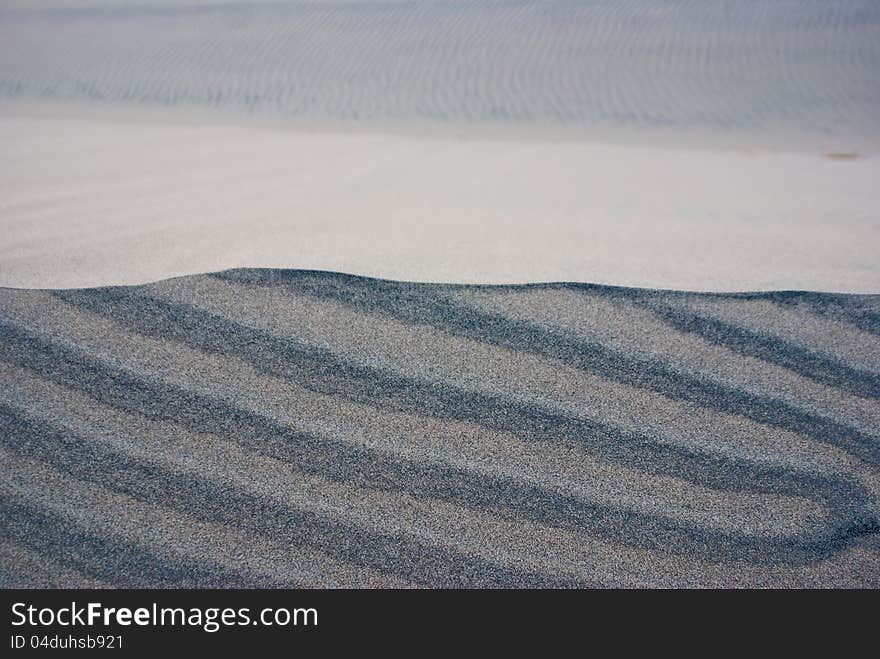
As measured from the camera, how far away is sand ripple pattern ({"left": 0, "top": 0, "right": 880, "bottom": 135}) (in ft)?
11.3

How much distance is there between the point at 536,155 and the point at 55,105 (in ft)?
7.42

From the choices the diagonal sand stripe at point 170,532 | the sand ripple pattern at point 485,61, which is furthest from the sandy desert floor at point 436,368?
the sand ripple pattern at point 485,61

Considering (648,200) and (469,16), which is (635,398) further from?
(469,16)

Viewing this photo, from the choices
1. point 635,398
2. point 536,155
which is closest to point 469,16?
point 536,155

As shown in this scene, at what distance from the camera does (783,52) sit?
3.84m

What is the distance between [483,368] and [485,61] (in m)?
2.82

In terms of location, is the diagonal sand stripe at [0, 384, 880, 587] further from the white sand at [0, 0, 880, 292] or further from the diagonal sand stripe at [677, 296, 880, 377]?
the white sand at [0, 0, 880, 292]

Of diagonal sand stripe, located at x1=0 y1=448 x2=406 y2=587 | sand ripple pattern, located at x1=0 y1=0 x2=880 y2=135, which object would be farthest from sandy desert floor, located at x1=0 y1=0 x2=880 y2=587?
sand ripple pattern, located at x1=0 y1=0 x2=880 y2=135

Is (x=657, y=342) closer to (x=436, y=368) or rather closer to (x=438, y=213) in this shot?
(x=436, y=368)

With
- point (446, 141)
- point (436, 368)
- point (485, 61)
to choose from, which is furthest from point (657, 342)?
→ point (485, 61)

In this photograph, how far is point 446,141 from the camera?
304 cm

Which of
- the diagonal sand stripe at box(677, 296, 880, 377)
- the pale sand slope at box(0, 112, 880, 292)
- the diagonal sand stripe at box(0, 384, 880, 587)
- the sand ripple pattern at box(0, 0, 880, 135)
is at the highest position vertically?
the sand ripple pattern at box(0, 0, 880, 135)

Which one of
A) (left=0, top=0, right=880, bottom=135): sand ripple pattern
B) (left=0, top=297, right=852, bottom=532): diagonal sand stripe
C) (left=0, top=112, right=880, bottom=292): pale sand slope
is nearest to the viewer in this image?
(left=0, top=297, right=852, bottom=532): diagonal sand stripe

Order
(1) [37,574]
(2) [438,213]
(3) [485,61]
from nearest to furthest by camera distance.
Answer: (1) [37,574]
(2) [438,213]
(3) [485,61]
